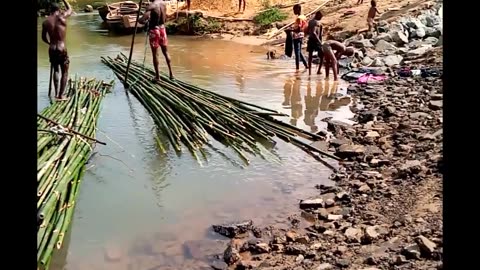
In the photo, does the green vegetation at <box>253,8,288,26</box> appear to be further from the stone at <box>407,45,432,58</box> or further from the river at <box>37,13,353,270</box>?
the river at <box>37,13,353,270</box>

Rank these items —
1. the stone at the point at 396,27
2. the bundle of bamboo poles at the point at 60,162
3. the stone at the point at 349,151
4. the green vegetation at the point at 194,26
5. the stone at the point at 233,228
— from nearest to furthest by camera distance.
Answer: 1. the bundle of bamboo poles at the point at 60,162
2. the stone at the point at 233,228
3. the stone at the point at 349,151
4. the stone at the point at 396,27
5. the green vegetation at the point at 194,26

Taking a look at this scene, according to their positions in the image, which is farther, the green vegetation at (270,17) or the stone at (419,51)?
the green vegetation at (270,17)

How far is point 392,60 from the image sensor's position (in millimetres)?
11852

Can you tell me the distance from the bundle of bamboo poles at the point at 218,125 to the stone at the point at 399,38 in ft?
20.8

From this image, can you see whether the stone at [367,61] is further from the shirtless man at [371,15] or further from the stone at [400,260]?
the stone at [400,260]

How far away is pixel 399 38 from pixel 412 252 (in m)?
10.3

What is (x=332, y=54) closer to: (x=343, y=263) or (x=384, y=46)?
(x=384, y=46)

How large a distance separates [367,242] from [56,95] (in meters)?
6.32

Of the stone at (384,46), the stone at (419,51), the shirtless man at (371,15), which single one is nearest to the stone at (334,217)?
the stone at (419,51)

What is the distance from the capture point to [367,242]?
450cm

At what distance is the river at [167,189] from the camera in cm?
473
